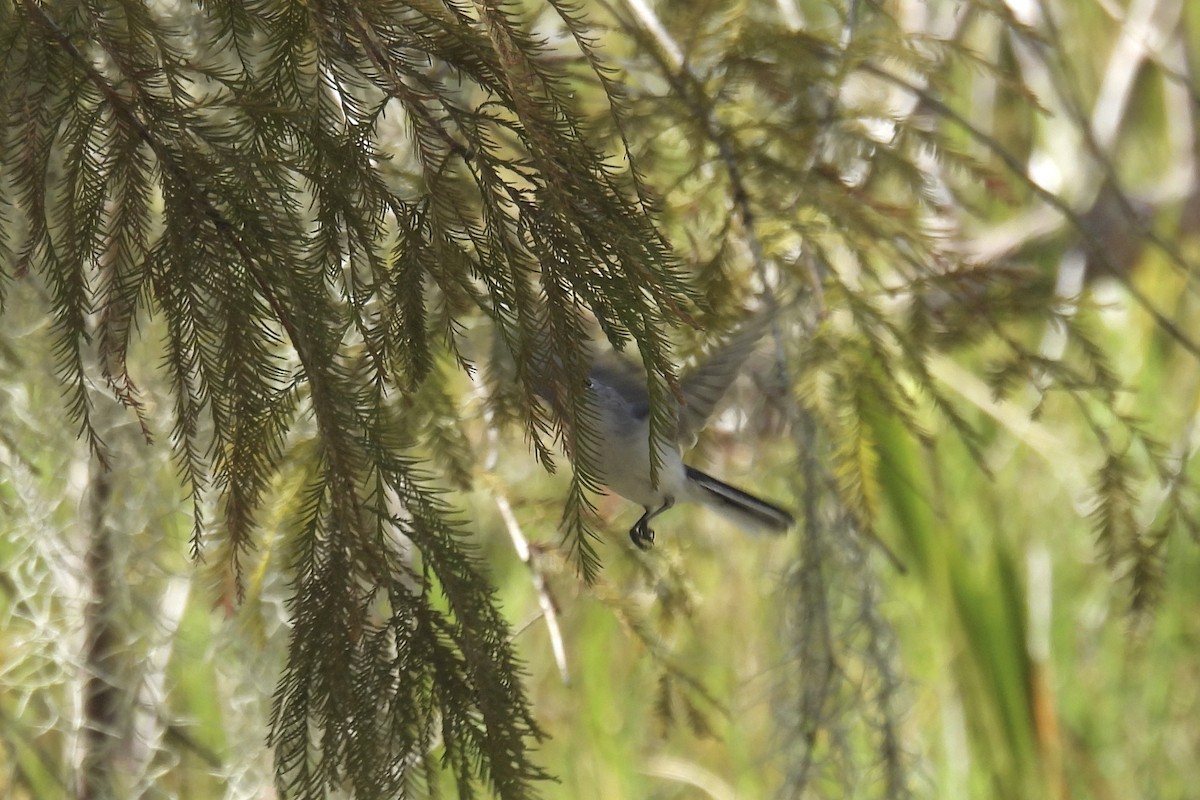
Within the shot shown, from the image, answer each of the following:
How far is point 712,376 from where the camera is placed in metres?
1.66

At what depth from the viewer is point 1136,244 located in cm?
353

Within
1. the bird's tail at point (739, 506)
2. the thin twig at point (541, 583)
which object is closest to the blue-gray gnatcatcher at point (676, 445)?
the bird's tail at point (739, 506)

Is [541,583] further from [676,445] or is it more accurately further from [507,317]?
[507,317]

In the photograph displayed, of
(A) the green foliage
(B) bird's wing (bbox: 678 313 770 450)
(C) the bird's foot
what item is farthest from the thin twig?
(B) bird's wing (bbox: 678 313 770 450)

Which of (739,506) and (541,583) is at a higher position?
(739,506)

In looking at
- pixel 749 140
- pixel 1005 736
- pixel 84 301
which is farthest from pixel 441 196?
pixel 1005 736

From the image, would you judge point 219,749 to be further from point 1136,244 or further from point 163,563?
point 1136,244

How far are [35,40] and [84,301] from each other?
198 millimetres

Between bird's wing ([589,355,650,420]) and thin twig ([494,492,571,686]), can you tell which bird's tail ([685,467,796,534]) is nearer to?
bird's wing ([589,355,650,420])

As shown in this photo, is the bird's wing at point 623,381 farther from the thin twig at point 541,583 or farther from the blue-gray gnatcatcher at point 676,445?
the thin twig at point 541,583

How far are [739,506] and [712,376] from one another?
0.94 feet

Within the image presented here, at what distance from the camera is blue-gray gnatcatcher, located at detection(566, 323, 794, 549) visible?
1.64 meters

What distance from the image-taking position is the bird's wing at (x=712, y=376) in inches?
60.4

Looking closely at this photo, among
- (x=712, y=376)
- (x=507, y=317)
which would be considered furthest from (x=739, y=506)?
(x=507, y=317)
